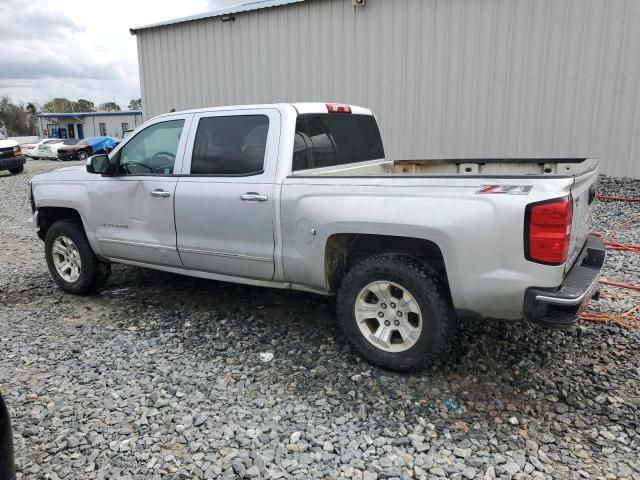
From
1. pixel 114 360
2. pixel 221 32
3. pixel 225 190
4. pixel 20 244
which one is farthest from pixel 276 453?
pixel 221 32

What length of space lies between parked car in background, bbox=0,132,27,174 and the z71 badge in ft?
64.3

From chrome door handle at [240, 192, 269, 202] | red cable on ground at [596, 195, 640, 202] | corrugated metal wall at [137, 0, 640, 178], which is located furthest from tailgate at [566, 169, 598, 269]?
corrugated metal wall at [137, 0, 640, 178]

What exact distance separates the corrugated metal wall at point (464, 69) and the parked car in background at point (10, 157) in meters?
10.8

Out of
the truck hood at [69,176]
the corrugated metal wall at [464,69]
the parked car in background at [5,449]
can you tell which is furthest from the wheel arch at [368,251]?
the corrugated metal wall at [464,69]

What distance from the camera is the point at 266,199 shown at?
377 cm

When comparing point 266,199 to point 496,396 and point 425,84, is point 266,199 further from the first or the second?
Answer: point 425,84

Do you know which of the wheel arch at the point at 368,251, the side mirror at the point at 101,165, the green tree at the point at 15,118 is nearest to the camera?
the wheel arch at the point at 368,251

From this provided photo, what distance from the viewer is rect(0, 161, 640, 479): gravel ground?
2.66m

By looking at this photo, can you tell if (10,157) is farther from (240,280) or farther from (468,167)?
(468,167)

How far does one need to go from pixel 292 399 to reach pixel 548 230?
6.03 ft

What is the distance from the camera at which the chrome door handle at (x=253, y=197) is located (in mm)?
3781

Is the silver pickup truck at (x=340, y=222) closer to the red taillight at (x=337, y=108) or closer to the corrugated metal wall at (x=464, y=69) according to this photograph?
the red taillight at (x=337, y=108)

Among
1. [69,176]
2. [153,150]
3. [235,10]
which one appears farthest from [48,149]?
[153,150]

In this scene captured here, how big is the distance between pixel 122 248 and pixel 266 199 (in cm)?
180
